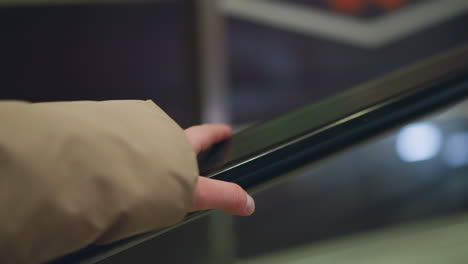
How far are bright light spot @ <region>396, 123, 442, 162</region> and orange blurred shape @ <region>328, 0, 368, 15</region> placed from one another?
81cm

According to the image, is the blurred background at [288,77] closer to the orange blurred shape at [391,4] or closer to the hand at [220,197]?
the orange blurred shape at [391,4]

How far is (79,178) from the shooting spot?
1.18ft

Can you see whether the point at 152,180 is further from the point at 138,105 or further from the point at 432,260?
the point at 432,260

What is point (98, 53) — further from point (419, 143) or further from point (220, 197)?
point (419, 143)

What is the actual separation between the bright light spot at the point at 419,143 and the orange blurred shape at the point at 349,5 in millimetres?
810

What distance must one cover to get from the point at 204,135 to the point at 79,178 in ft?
0.69

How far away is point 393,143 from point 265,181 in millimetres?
2465

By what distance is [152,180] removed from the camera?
383 millimetres

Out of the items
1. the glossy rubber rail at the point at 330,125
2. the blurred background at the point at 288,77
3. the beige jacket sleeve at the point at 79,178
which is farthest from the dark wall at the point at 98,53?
the beige jacket sleeve at the point at 79,178

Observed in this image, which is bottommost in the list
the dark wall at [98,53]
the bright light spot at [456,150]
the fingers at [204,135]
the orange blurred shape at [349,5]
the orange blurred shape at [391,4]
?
the bright light spot at [456,150]

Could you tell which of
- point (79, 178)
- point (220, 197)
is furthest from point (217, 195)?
point (79, 178)

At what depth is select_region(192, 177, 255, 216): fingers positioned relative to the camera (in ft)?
1.38

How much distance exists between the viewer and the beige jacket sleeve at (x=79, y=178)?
34 centimetres

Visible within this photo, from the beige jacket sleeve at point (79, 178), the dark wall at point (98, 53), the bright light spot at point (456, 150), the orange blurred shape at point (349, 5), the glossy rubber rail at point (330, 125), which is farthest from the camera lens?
the bright light spot at point (456, 150)
